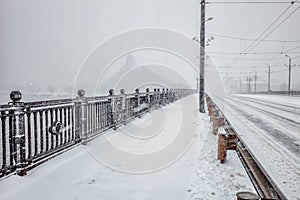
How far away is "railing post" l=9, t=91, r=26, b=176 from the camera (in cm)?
437

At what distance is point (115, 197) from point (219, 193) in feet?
5.38

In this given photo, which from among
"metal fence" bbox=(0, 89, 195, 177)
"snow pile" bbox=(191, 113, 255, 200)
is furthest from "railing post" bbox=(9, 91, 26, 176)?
"snow pile" bbox=(191, 113, 255, 200)

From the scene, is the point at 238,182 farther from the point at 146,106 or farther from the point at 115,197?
the point at 146,106

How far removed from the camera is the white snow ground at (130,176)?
4.08 m

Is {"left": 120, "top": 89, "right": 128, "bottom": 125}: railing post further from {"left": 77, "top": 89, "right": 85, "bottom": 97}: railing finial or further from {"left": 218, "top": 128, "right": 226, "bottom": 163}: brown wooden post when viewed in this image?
{"left": 218, "top": 128, "right": 226, "bottom": 163}: brown wooden post

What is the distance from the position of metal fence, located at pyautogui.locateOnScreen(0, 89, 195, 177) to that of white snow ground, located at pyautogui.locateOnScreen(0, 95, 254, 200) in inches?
8.6

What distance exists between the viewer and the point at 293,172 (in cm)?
529

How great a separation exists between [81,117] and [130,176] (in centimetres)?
250

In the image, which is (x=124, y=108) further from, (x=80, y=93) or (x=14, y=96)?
(x=14, y=96)

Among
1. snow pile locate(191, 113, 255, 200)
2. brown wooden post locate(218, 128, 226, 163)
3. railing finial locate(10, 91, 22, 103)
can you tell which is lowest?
snow pile locate(191, 113, 255, 200)

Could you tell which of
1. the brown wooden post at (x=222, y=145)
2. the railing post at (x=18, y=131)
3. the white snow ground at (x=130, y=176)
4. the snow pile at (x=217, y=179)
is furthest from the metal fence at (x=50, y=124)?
the brown wooden post at (x=222, y=145)

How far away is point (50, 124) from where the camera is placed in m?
5.53

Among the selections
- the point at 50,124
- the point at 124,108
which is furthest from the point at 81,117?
the point at 124,108

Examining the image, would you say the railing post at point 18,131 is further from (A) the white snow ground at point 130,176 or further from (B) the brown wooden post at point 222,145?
(B) the brown wooden post at point 222,145
